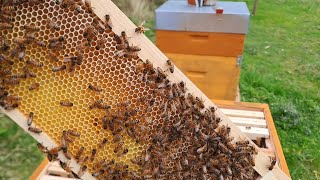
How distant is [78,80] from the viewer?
1.87 metres

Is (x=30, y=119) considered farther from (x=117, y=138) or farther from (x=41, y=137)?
(x=117, y=138)

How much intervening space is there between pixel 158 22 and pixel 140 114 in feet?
9.79

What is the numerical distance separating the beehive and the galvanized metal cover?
2.77m

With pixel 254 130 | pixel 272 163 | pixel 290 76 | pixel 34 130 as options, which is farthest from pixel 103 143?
pixel 290 76

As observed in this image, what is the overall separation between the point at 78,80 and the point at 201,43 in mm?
3256

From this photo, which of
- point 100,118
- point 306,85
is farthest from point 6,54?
point 306,85

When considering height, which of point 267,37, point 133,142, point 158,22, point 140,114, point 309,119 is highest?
point 140,114

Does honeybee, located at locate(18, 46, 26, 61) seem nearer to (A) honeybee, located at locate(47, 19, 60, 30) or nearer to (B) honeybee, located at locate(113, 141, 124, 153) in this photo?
(A) honeybee, located at locate(47, 19, 60, 30)

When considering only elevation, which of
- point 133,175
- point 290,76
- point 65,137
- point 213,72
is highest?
point 65,137

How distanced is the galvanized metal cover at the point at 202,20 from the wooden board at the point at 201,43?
0.08 metres

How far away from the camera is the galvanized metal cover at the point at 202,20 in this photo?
454 centimetres

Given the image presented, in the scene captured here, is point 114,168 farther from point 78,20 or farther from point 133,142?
point 78,20

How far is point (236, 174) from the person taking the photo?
2141 mm

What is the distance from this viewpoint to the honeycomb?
1722 mm
